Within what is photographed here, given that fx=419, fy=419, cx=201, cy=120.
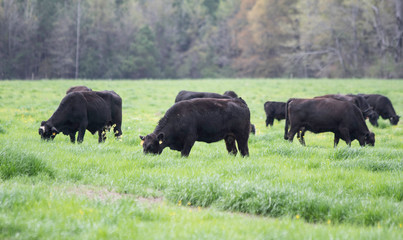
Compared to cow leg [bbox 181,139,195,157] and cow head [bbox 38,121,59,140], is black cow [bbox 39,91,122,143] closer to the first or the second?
cow head [bbox 38,121,59,140]

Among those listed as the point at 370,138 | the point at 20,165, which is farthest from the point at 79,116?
the point at 370,138

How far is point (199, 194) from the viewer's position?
19.9 feet

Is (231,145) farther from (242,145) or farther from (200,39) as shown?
(200,39)

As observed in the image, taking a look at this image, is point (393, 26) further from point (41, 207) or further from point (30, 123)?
point (41, 207)

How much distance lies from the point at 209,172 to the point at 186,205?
1.66 meters

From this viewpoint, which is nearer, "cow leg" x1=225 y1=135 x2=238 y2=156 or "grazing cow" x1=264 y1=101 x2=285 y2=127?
"cow leg" x1=225 y1=135 x2=238 y2=156

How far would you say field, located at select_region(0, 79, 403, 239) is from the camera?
4477mm

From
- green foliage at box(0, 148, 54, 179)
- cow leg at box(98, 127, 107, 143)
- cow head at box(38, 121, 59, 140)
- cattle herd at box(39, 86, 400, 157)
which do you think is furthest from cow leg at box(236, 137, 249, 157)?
cow head at box(38, 121, 59, 140)

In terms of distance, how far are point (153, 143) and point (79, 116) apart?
293 centimetres

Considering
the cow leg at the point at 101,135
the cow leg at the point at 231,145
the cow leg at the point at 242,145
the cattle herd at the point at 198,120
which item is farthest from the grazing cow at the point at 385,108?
the cow leg at the point at 101,135

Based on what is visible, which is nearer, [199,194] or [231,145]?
[199,194]

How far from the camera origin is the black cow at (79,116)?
10.8 m

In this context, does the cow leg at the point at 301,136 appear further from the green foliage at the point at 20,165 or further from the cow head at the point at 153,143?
the green foliage at the point at 20,165

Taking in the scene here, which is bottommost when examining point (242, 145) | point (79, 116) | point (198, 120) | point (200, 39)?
point (242, 145)
